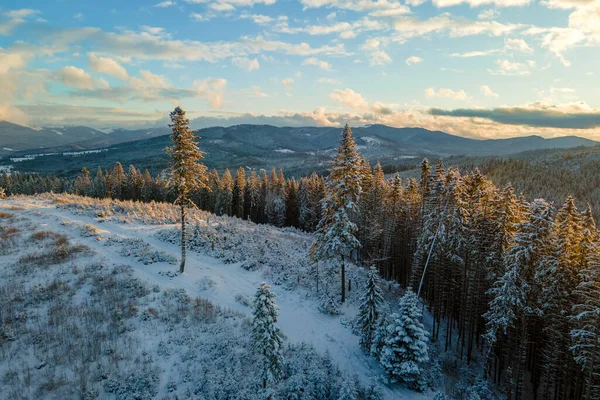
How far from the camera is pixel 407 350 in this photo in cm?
1811

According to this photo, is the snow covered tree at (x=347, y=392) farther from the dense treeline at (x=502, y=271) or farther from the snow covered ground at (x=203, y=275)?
the dense treeline at (x=502, y=271)

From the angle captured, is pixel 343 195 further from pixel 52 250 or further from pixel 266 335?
pixel 52 250

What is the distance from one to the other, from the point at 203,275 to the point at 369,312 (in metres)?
14.8

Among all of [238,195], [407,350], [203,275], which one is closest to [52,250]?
[203,275]

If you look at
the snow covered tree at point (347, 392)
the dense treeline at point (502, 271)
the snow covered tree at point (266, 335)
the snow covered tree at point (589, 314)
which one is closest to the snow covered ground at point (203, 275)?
the snow covered tree at point (347, 392)

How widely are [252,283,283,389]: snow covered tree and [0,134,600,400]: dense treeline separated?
11820 millimetres

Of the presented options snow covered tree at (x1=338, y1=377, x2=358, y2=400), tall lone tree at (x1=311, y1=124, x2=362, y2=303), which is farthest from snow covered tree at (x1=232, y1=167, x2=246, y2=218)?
snow covered tree at (x1=338, y1=377, x2=358, y2=400)

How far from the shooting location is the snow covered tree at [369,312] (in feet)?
67.3

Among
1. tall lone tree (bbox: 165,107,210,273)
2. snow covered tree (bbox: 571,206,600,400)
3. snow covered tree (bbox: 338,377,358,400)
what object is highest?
tall lone tree (bbox: 165,107,210,273)

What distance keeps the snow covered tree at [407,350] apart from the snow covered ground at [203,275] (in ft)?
2.73

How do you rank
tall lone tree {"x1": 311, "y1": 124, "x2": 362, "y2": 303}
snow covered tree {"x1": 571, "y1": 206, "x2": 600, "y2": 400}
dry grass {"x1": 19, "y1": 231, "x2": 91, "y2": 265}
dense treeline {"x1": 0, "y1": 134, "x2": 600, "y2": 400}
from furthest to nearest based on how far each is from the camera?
tall lone tree {"x1": 311, "y1": 124, "x2": 362, "y2": 303} < dry grass {"x1": 19, "y1": 231, "x2": 91, "y2": 265} < dense treeline {"x1": 0, "y1": 134, "x2": 600, "y2": 400} < snow covered tree {"x1": 571, "y1": 206, "x2": 600, "y2": 400}

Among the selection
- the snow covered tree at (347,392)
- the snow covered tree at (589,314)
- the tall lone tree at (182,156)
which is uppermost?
the tall lone tree at (182,156)

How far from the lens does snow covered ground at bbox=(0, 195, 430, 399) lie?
1912cm

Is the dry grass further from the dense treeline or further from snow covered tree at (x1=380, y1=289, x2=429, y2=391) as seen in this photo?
snow covered tree at (x1=380, y1=289, x2=429, y2=391)
